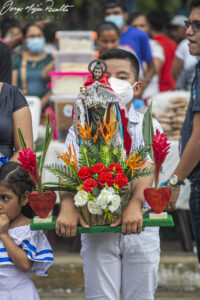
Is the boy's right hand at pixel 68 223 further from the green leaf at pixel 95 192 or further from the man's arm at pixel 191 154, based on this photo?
the man's arm at pixel 191 154

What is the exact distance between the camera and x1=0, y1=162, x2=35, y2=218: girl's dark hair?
270 centimetres

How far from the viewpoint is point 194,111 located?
304cm

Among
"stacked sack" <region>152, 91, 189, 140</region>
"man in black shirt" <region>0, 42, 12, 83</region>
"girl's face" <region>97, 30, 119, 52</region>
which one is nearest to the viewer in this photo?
"man in black shirt" <region>0, 42, 12, 83</region>

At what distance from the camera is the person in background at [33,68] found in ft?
20.9

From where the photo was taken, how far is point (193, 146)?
301cm

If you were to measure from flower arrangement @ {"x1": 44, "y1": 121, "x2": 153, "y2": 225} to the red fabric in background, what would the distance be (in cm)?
456

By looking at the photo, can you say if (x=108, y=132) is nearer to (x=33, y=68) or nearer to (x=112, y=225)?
(x=112, y=225)

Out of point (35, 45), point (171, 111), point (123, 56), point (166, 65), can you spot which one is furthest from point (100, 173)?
point (166, 65)

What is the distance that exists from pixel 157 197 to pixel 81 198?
35cm

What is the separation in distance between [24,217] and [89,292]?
0.52 m

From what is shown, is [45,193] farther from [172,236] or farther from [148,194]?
[172,236]

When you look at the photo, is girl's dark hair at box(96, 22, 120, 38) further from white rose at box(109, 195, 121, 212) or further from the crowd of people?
white rose at box(109, 195, 121, 212)

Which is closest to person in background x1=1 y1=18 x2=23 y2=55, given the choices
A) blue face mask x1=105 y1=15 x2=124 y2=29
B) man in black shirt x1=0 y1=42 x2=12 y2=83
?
blue face mask x1=105 y1=15 x2=124 y2=29

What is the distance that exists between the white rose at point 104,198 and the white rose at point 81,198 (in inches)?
2.2
